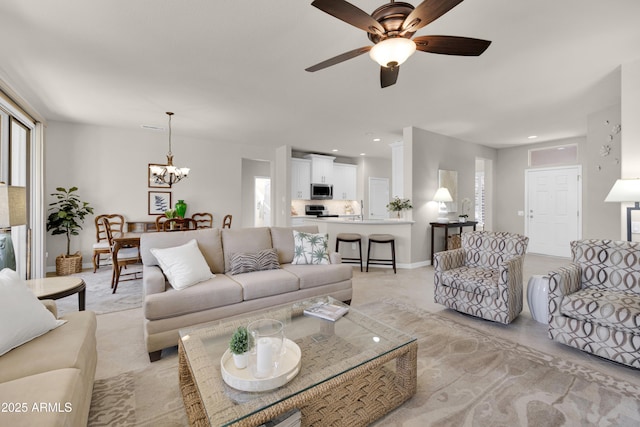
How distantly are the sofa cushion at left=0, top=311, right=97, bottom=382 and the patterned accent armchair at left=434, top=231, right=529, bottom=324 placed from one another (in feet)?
10.2

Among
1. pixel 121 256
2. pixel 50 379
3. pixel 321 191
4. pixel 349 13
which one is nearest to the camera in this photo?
pixel 50 379

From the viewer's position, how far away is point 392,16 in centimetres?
164

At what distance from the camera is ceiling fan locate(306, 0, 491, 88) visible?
1479 mm

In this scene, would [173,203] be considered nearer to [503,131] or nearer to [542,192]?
[503,131]

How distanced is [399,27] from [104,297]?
4373mm

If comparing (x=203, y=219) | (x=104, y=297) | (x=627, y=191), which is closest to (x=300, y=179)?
(x=203, y=219)

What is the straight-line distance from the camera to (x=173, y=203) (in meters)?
6.14

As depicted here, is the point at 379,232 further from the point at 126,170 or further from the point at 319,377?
the point at 126,170

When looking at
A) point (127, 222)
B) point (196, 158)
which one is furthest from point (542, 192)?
point (127, 222)

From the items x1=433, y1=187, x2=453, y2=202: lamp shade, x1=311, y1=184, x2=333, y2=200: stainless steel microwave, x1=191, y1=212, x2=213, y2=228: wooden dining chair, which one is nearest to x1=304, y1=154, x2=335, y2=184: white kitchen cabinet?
x1=311, y1=184, x2=333, y2=200: stainless steel microwave

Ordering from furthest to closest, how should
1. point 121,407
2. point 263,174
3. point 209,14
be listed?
point 263,174 < point 209,14 < point 121,407

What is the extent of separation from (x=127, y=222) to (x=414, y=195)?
566 cm

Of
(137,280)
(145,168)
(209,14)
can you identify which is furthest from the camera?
(145,168)

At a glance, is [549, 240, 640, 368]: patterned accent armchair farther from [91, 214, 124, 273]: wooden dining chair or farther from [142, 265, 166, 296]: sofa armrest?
[91, 214, 124, 273]: wooden dining chair
